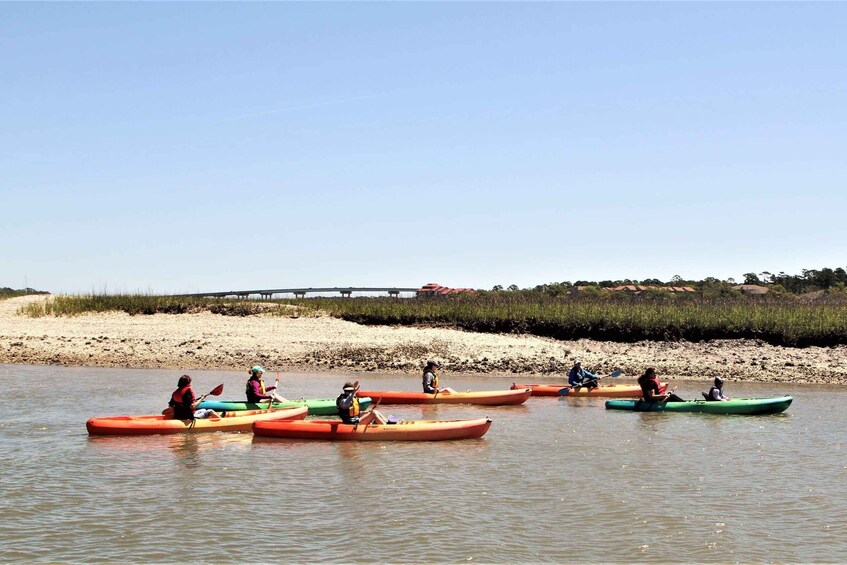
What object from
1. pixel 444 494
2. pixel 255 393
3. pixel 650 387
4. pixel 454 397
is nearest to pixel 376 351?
pixel 454 397

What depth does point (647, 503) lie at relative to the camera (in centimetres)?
1190

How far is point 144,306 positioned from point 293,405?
19.2 metres

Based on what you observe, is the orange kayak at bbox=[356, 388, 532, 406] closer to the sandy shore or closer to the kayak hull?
the kayak hull

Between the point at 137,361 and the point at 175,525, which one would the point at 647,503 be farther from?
the point at 137,361

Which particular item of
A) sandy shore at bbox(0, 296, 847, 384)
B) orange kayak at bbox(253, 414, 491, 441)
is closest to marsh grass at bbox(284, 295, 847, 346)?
sandy shore at bbox(0, 296, 847, 384)

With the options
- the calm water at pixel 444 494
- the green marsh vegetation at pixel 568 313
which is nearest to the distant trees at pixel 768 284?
the green marsh vegetation at pixel 568 313

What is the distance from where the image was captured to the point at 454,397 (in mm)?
20641

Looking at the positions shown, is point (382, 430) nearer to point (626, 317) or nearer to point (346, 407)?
point (346, 407)

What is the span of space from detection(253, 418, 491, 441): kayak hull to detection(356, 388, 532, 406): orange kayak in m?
4.25

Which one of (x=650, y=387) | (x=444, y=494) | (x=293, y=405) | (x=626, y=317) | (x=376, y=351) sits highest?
(x=626, y=317)

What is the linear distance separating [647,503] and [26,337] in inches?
982

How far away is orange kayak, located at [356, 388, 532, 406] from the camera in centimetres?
2062

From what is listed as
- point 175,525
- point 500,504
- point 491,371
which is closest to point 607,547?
point 500,504

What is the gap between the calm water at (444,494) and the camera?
988 centimetres
